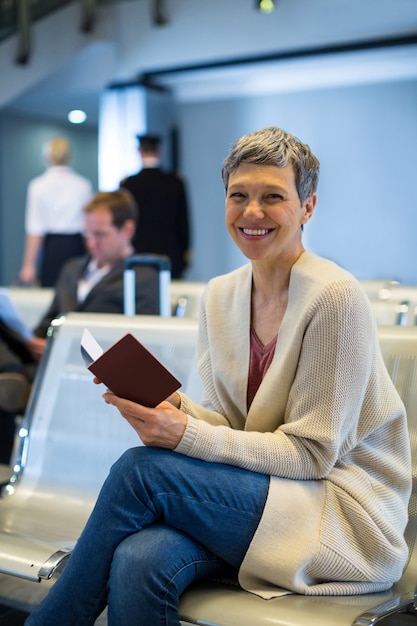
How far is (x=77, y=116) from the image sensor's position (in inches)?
436

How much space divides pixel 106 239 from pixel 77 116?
7500mm

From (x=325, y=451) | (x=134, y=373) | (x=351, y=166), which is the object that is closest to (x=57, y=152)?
(x=351, y=166)

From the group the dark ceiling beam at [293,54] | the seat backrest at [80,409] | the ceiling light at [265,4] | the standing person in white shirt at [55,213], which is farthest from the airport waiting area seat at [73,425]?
the dark ceiling beam at [293,54]

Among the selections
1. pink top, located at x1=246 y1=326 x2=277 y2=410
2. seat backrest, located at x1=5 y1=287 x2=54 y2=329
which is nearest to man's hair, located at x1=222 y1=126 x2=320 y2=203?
pink top, located at x1=246 y1=326 x2=277 y2=410

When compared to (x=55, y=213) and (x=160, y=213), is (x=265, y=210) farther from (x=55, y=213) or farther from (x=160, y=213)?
(x=55, y=213)

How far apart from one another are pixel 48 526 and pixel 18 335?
1291 mm

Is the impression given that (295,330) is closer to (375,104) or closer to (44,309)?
(44,309)

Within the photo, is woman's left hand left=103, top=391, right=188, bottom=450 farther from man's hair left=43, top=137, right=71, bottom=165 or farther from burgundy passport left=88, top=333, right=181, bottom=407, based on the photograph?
man's hair left=43, top=137, right=71, bottom=165

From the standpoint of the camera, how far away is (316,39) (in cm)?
772

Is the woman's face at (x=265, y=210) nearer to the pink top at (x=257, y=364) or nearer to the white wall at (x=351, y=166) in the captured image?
the pink top at (x=257, y=364)

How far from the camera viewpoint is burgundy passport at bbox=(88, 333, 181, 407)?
5.78ft

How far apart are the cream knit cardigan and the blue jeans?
41mm

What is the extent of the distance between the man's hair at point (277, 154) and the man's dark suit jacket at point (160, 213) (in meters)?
4.26

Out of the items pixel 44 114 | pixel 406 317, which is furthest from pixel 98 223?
pixel 44 114
